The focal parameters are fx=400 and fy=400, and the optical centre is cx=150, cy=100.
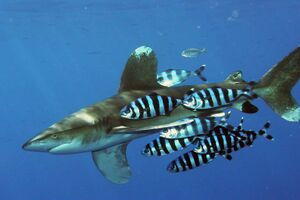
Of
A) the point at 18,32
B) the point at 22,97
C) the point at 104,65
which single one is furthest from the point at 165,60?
the point at 22,97

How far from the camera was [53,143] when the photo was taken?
13.8 ft

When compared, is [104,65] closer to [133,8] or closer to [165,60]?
[165,60]

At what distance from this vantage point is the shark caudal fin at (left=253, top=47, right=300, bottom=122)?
5.30 metres

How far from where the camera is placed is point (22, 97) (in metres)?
162

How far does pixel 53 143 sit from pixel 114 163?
6.38 ft

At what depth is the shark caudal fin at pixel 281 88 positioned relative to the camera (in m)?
5.30

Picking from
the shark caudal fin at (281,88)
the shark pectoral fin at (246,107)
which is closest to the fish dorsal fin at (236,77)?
the shark caudal fin at (281,88)

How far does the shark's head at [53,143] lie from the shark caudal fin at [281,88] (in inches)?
104

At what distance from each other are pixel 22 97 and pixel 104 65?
7754 cm

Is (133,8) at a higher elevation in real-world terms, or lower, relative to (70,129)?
higher

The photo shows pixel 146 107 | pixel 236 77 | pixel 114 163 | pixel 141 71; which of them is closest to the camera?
pixel 146 107

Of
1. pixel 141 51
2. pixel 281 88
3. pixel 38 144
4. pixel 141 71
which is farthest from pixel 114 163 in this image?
pixel 281 88

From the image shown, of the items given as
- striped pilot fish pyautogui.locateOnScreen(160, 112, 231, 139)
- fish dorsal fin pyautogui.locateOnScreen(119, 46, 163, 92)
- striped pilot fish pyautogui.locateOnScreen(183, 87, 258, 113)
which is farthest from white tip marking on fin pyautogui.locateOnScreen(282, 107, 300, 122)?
fish dorsal fin pyautogui.locateOnScreen(119, 46, 163, 92)

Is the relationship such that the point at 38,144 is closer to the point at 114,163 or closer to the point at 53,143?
the point at 53,143
